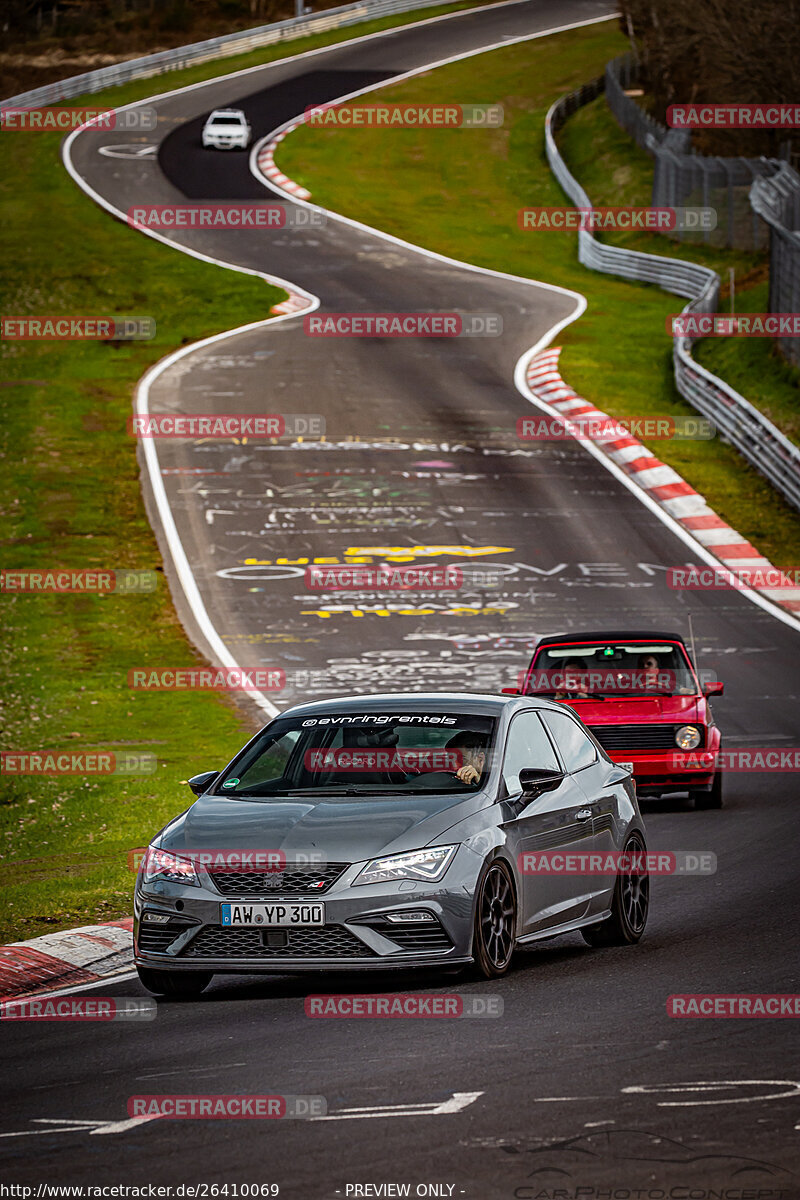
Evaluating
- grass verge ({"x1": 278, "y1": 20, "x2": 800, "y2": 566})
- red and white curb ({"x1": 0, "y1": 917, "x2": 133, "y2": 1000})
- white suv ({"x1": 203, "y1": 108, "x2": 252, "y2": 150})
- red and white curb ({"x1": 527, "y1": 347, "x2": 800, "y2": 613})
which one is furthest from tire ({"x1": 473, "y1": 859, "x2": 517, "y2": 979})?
white suv ({"x1": 203, "y1": 108, "x2": 252, "y2": 150})

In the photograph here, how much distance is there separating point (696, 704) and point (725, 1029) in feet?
29.7

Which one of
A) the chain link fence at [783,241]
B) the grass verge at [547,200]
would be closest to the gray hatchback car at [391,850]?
the grass verge at [547,200]

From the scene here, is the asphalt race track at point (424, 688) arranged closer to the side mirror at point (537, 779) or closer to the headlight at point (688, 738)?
the headlight at point (688, 738)

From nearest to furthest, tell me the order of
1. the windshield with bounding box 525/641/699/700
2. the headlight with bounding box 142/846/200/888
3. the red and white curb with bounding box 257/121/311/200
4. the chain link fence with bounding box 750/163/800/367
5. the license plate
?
1. the license plate
2. the headlight with bounding box 142/846/200/888
3. the windshield with bounding box 525/641/699/700
4. the chain link fence with bounding box 750/163/800/367
5. the red and white curb with bounding box 257/121/311/200

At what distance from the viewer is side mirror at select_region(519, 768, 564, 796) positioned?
9.88 metres

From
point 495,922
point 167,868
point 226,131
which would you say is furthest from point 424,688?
point 226,131

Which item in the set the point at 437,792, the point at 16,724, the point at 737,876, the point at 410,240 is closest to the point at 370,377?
the point at 410,240

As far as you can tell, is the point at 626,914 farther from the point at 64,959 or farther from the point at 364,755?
the point at 64,959

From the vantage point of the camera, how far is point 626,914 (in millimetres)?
10773

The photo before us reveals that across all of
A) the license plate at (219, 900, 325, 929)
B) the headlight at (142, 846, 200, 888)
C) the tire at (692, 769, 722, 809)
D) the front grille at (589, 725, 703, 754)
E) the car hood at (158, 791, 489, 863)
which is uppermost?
the car hood at (158, 791, 489, 863)

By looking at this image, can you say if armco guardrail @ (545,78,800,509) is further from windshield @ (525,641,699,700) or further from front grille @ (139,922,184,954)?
front grille @ (139,922,184,954)

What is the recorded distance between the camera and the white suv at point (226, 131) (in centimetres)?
6700

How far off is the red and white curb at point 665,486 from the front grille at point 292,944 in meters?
19.2

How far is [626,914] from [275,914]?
271 cm
